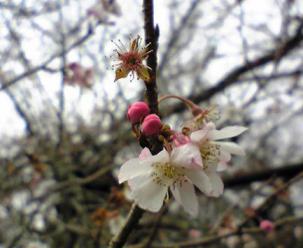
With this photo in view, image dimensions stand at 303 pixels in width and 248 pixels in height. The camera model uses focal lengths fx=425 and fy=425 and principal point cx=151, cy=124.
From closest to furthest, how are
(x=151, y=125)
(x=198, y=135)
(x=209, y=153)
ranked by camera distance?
(x=151, y=125)
(x=198, y=135)
(x=209, y=153)

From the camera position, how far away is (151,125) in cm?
105

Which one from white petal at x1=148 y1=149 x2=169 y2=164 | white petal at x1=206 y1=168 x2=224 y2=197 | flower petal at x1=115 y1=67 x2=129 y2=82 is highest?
flower petal at x1=115 y1=67 x2=129 y2=82

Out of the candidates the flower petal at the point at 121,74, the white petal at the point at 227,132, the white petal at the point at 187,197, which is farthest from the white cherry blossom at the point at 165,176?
the flower petal at the point at 121,74

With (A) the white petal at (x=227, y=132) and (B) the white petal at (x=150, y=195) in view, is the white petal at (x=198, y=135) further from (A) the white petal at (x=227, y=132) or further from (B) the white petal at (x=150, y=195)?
(B) the white petal at (x=150, y=195)

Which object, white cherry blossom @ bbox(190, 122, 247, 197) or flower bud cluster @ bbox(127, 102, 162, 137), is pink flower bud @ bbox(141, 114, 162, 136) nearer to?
flower bud cluster @ bbox(127, 102, 162, 137)

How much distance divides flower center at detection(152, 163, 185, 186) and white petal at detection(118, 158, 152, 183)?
0.03 m

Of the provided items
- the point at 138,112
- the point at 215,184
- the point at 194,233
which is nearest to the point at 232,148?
the point at 215,184

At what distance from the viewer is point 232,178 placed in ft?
15.5

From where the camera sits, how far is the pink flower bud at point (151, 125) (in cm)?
105

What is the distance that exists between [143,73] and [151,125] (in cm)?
14

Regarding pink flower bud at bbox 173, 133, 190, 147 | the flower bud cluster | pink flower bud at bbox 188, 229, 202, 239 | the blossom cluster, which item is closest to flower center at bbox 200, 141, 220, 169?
the blossom cluster

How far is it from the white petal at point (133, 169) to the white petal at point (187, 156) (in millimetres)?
78

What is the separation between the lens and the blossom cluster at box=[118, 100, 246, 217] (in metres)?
1.12

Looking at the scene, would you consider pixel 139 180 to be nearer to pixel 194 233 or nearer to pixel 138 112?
pixel 138 112
